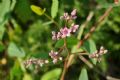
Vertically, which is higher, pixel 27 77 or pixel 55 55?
pixel 55 55

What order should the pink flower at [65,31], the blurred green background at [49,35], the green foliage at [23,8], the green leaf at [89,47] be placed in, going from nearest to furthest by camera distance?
the pink flower at [65,31] → the green leaf at [89,47] → the green foliage at [23,8] → the blurred green background at [49,35]

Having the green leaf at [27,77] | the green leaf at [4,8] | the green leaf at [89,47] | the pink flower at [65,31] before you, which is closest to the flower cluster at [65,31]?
the pink flower at [65,31]

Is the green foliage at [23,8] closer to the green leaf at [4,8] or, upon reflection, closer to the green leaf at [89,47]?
the green leaf at [4,8]

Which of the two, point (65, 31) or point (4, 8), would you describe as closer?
point (65, 31)

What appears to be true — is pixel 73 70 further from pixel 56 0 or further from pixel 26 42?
pixel 56 0

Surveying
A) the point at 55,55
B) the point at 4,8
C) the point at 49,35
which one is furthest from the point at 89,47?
the point at 49,35

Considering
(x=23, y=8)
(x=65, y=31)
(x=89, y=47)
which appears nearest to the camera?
(x=65, y=31)

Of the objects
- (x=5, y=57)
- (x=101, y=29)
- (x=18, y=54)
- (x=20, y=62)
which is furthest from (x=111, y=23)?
(x=18, y=54)

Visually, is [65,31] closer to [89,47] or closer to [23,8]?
[89,47]

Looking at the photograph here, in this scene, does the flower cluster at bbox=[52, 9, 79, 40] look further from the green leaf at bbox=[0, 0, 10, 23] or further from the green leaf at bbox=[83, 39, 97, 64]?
the green leaf at bbox=[0, 0, 10, 23]

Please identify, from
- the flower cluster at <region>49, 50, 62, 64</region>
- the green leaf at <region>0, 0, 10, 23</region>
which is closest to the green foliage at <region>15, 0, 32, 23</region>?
the green leaf at <region>0, 0, 10, 23</region>

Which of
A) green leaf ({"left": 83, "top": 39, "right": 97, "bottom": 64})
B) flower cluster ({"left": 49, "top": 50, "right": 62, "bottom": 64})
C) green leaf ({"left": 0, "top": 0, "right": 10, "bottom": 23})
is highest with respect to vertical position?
green leaf ({"left": 0, "top": 0, "right": 10, "bottom": 23})
